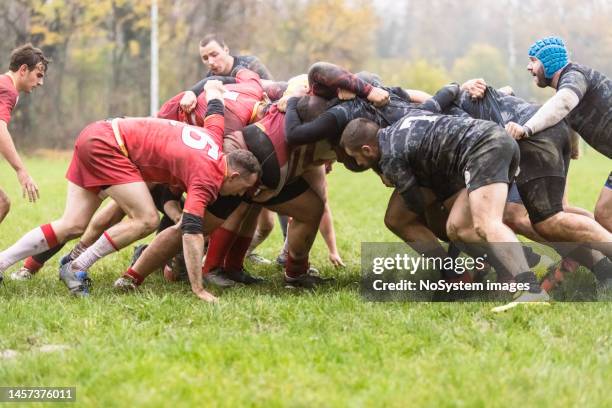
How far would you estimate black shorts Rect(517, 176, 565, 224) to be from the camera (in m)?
5.92

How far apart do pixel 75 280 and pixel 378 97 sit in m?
2.65

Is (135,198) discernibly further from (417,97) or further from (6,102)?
(417,97)

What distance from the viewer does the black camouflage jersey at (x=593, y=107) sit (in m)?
6.25

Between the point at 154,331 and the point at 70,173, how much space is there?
1887 mm

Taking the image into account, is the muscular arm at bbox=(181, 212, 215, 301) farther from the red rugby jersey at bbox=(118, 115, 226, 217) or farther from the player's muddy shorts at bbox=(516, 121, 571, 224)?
the player's muddy shorts at bbox=(516, 121, 571, 224)

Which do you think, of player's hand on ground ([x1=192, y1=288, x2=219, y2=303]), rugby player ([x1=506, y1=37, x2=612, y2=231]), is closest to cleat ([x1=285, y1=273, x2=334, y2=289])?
player's hand on ground ([x1=192, y1=288, x2=219, y2=303])

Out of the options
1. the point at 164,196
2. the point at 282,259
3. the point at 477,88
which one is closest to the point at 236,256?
the point at 164,196

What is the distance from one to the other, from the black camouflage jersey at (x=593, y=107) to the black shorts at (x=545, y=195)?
0.65 metres

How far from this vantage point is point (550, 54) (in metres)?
6.27

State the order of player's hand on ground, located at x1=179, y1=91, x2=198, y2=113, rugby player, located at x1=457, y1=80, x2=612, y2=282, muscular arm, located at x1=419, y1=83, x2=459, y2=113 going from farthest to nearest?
player's hand on ground, located at x1=179, y1=91, x2=198, y2=113
muscular arm, located at x1=419, y1=83, x2=459, y2=113
rugby player, located at x1=457, y1=80, x2=612, y2=282

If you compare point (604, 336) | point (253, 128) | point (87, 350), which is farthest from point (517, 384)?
point (253, 128)

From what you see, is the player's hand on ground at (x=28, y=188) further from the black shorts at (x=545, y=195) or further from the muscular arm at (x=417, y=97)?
the black shorts at (x=545, y=195)

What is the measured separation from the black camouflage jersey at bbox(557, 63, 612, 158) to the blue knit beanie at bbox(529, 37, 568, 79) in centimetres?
7

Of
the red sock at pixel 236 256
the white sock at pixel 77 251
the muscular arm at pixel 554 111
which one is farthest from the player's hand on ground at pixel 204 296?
the muscular arm at pixel 554 111
